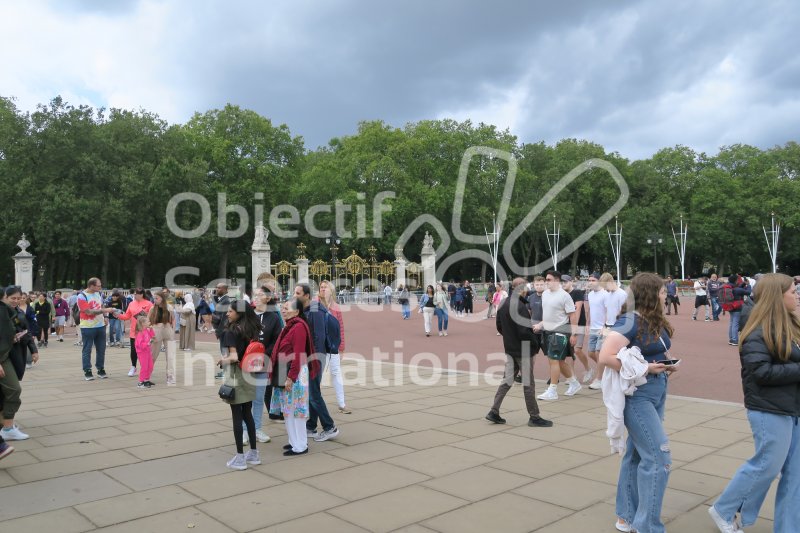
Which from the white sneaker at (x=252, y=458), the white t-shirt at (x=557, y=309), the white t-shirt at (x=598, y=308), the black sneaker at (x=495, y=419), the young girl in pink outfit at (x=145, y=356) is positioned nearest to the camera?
the white sneaker at (x=252, y=458)

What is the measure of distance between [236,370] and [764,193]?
219 ft

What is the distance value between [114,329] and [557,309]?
46.3ft

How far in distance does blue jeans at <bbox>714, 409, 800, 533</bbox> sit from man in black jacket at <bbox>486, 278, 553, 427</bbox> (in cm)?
338

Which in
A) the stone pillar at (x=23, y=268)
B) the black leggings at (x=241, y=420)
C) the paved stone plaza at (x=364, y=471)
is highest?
the stone pillar at (x=23, y=268)

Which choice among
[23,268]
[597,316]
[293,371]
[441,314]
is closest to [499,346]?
[441,314]

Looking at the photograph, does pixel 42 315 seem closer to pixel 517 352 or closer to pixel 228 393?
pixel 228 393

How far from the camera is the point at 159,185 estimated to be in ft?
147

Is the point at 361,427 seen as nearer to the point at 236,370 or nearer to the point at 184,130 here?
the point at 236,370

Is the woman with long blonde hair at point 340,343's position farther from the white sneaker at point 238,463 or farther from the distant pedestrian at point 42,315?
the distant pedestrian at point 42,315

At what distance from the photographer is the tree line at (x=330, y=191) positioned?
40.8 meters

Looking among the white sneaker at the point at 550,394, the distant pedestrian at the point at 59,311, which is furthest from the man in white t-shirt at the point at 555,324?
the distant pedestrian at the point at 59,311

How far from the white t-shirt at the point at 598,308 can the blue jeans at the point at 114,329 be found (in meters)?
13.9

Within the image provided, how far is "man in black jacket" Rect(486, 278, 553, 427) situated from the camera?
7.47 m

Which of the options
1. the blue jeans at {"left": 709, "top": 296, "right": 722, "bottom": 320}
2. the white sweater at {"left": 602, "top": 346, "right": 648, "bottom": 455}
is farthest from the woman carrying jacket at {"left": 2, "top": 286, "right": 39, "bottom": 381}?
the blue jeans at {"left": 709, "top": 296, "right": 722, "bottom": 320}
